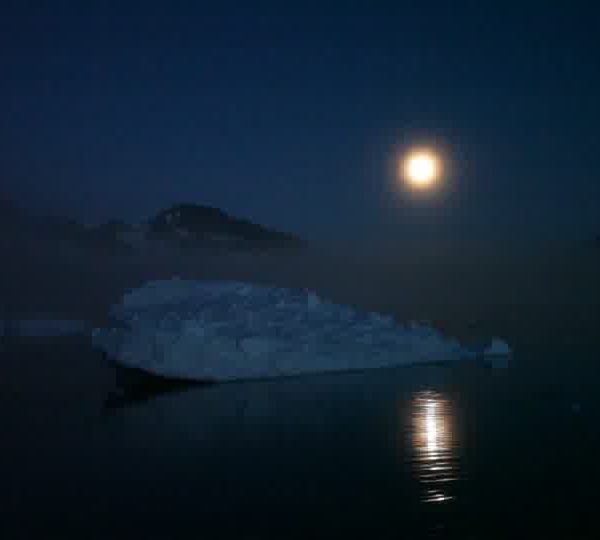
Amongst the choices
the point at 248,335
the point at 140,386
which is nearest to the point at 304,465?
the point at 248,335

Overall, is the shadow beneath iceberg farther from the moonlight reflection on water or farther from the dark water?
the moonlight reflection on water

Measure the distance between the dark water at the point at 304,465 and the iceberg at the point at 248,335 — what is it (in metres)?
1.72

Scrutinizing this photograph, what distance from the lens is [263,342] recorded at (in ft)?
58.0

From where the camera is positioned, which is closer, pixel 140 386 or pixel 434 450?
pixel 434 450

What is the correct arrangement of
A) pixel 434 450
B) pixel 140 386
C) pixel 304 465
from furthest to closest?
pixel 140 386 < pixel 434 450 < pixel 304 465

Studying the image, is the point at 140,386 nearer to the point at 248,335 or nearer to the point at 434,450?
the point at 248,335

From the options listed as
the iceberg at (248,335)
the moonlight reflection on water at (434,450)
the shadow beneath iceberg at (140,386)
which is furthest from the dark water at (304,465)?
the iceberg at (248,335)

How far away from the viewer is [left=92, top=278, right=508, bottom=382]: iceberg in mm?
16734

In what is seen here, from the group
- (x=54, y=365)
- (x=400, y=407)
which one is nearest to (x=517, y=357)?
(x=400, y=407)

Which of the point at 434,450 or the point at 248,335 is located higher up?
the point at 248,335

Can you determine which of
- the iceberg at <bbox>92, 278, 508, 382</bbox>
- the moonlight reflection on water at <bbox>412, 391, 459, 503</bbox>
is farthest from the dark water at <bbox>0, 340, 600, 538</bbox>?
the iceberg at <bbox>92, 278, 508, 382</bbox>

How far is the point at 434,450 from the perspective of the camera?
9.31 metres

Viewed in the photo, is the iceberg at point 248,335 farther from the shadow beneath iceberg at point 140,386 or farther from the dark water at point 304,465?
the dark water at point 304,465

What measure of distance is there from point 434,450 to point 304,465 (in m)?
2.38
